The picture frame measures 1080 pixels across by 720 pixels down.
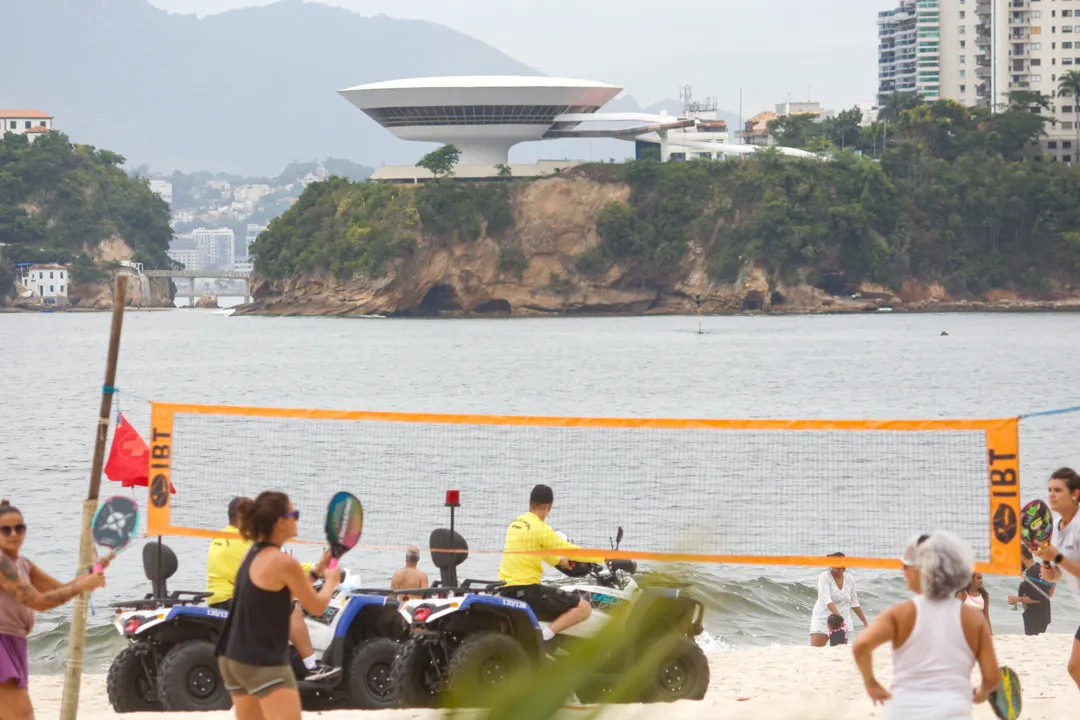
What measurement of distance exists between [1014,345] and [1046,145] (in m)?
56.2

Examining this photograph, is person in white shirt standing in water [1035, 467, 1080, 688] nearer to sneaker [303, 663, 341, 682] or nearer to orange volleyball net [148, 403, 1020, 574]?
orange volleyball net [148, 403, 1020, 574]

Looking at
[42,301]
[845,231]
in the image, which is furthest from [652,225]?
[42,301]

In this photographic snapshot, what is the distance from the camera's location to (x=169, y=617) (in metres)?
9.33

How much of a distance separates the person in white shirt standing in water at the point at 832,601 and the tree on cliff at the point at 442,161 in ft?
372

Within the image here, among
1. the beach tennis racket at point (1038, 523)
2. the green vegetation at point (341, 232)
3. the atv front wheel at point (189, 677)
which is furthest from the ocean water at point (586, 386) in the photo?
the green vegetation at point (341, 232)

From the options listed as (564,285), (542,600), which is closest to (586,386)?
(542,600)

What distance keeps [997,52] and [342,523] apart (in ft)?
494

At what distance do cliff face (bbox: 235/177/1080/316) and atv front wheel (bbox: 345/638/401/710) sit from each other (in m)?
115

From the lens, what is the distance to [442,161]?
127375 millimetres

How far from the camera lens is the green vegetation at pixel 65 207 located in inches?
6181

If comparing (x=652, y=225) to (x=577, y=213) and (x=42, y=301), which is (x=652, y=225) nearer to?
Result: (x=577, y=213)

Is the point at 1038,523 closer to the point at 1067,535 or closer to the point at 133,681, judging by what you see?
the point at 1067,535

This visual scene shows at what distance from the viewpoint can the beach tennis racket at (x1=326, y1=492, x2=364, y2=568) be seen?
7137mm

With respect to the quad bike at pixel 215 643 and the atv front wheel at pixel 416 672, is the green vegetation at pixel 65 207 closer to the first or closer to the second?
the quad bike at pixel 215 643
